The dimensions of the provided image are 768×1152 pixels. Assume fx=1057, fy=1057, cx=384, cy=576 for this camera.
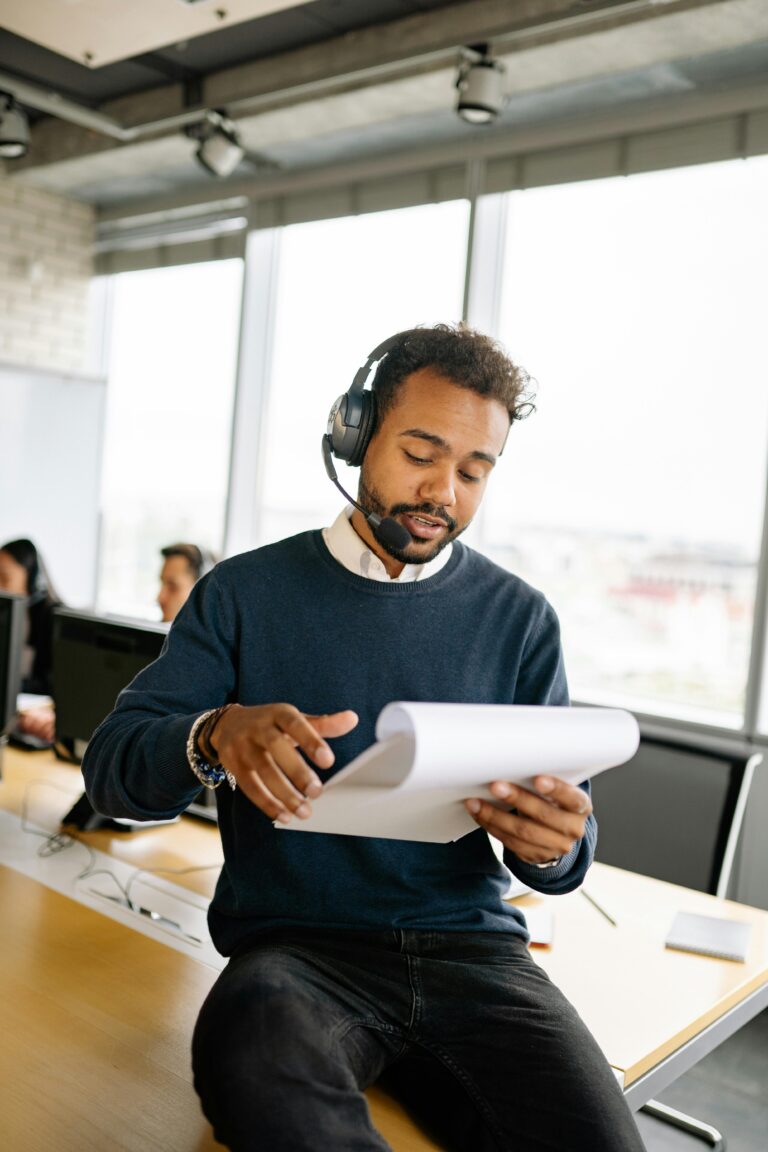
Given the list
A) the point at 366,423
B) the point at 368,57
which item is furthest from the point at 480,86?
the point at 366,423

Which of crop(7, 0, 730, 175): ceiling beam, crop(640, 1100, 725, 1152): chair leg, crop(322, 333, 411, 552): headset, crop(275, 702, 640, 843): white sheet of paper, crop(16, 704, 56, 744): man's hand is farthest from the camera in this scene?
crop(7, 0, 730, 175): ceiling beam

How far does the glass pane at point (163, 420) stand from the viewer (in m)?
5.45

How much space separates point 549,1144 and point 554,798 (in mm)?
332

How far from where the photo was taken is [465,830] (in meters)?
1.22

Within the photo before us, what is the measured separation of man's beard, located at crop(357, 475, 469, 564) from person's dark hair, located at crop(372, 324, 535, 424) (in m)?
0.13

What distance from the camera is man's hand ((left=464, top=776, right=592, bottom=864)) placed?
3.55ft

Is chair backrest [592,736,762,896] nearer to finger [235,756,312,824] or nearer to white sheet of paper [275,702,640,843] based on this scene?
white sheet of paper [275,702,640,843]

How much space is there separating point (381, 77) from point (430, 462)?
2971 millimetres

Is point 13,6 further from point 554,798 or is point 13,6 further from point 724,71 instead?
point 554,798

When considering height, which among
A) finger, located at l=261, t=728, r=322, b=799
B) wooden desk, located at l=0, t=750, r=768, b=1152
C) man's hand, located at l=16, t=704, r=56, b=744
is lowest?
wooden desk, located at l=0, t=750, r=768, b=1152

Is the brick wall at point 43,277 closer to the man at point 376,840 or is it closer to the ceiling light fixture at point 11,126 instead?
the ceiling light fixture at point 11,126

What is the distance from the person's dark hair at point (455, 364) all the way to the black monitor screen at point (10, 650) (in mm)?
1047

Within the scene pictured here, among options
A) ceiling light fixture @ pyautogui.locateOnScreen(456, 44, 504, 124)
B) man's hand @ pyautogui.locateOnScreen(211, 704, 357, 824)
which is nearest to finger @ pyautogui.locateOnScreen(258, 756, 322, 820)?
man's hand @ pyautogui.locateOnScreen(211, 704, 357, 824)

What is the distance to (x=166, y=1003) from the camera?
1332mm
